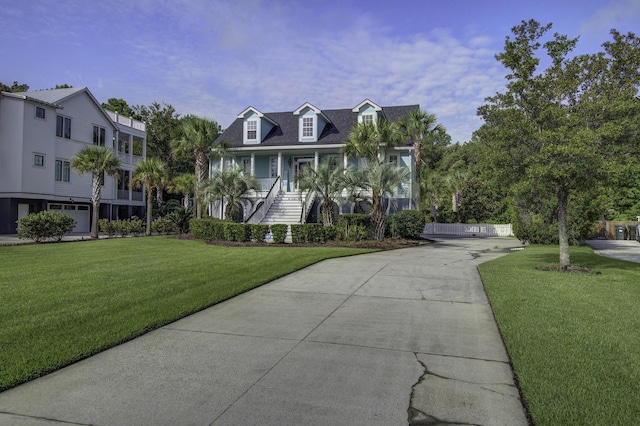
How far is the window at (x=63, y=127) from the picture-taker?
1056 inches

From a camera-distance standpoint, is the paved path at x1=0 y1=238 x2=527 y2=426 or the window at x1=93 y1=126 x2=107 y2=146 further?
the window at x1=93 y1=126 x2=107 y2=146

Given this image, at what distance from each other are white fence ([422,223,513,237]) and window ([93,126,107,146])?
85.1 feet

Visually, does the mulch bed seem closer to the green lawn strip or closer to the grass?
the grass

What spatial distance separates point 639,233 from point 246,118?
26621mm

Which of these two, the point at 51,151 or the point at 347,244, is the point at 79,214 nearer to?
the point at 51,151

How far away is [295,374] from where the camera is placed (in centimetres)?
409

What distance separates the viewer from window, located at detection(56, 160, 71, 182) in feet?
87.9

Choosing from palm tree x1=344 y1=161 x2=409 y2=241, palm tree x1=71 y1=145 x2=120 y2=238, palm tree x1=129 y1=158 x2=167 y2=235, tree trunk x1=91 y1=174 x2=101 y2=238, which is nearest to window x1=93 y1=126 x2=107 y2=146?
palm tree x1=129 y1=158 x2=167 y2=235

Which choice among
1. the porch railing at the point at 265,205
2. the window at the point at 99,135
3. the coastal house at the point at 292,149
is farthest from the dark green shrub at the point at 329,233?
the window at the point at 99,135

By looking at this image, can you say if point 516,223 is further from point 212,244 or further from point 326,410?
point 326,410

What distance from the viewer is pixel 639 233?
25203 mm

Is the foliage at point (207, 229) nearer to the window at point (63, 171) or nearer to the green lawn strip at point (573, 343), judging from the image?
the window at point (63, 171)

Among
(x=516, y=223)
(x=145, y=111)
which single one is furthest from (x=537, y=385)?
(x=145, y=111)

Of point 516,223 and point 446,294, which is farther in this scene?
point 516,223
